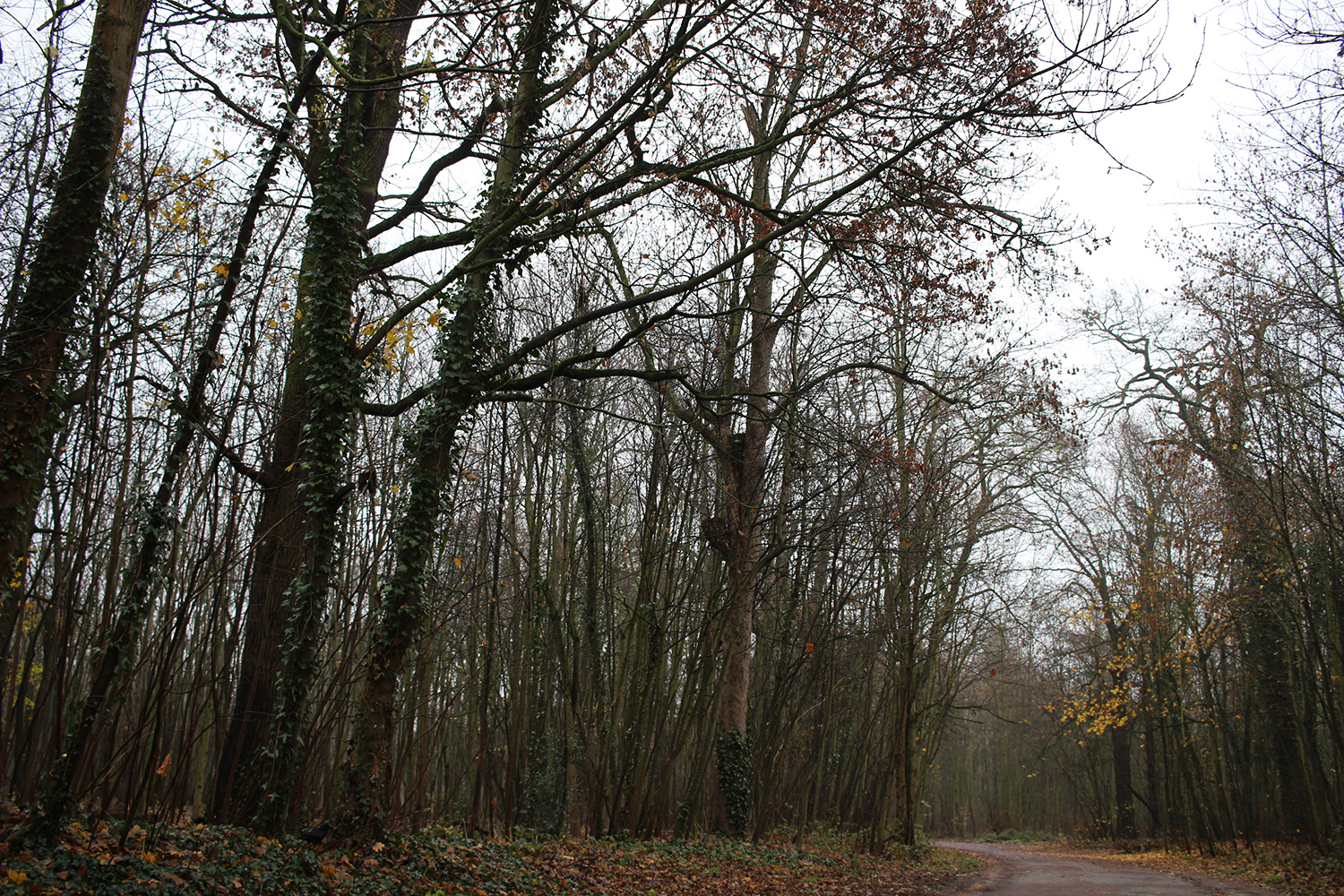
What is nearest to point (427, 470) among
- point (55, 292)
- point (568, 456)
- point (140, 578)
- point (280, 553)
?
point (280, 553)

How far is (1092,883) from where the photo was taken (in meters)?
11.9

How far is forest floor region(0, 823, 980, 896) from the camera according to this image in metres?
4.43

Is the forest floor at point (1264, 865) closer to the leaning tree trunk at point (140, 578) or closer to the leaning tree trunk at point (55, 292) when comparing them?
the leaning tree trunk at point (140, 578)

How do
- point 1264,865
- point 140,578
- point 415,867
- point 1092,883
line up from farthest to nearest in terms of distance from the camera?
1. point 1264,865
2. point 1092,883
3. point 415,867
4. point 140,578

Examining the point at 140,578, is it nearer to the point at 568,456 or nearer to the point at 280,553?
the point at 280,553

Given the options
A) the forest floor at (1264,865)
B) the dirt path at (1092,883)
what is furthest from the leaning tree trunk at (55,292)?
the forest floor at (1264,865)

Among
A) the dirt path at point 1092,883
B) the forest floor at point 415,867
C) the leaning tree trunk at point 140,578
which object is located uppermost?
the leaning tree trunk at point 140,578

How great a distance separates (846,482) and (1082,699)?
13795 millimetres

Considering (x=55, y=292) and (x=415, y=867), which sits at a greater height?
(x=55, y=292)

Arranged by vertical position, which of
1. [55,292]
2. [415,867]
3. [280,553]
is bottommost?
[415,867]

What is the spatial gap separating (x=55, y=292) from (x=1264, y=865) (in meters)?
18.7

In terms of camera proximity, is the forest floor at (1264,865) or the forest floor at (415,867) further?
the forest floor at (1264,865)

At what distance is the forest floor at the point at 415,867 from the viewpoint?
4.43 meters

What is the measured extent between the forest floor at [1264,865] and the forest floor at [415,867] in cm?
487
